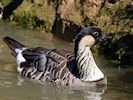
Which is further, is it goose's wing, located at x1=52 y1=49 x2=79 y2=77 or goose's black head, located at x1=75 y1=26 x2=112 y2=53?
goose's wing, located at x1=52 y1=49 x2=79 y2=77

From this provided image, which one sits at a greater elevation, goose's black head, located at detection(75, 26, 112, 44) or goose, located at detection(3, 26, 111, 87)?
goose's black head, located at detection(75, 26, 112, 44)

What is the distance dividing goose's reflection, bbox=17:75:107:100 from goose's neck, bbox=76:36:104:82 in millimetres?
310

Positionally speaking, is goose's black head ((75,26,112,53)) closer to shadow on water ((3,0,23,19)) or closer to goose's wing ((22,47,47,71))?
goose's wing ((22,47,47,71))

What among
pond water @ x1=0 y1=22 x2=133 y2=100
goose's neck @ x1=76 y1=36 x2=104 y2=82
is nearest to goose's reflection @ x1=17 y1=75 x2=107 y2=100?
pond water @ x1=0 y1=22 x2=133 y2=100

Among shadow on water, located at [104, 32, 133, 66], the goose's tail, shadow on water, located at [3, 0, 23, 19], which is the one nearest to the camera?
the goose's tail

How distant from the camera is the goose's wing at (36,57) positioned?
450 inches

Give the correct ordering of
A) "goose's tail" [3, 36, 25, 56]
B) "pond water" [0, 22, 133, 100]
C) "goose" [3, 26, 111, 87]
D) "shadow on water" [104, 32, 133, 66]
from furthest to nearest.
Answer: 1. "shadow on water" [104, 32, 133, 66]
2. "goose's tail" [3, 36, 25, 56]
3. "goose" [3, 26, 111, 87]
4. "pond water" [0, 22, 133, 100]

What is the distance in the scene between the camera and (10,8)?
17688mm

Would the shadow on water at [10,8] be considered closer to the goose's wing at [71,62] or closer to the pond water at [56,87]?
the pond water at [56,87]

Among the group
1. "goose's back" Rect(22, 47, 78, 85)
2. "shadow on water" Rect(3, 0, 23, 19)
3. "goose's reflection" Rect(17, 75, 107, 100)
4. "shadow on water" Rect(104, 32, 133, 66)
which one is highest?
"shadow on water" Rect(3, 0, 23, 19)

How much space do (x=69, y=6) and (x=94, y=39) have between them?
424 centimetres

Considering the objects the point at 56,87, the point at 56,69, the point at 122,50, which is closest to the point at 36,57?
the point at 56,69

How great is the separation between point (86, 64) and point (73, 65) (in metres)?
0.33

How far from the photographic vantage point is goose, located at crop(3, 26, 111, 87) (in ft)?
36.2
